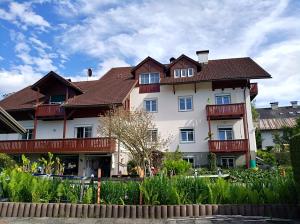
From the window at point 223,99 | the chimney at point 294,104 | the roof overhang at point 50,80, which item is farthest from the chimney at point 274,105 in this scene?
the roof overhang at point 50,80

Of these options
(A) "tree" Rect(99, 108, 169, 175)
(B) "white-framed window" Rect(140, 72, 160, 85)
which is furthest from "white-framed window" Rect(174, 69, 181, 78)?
(A) "tree" Rect(99, 108, 169, 175)

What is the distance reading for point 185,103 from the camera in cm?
2709

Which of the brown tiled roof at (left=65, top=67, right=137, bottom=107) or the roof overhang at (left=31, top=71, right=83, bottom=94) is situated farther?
the roof overhang at (left=31, top=71, right=83, bottom=94)

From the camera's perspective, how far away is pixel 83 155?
24.2m

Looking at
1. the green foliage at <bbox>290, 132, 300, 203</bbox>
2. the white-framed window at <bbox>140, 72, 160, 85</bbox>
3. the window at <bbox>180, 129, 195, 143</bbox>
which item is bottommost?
the green foliage at <bbox>290, 132, 300, 203</bbox>

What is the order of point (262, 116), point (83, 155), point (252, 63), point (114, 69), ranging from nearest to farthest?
point (83, 155)
point (252, 63)
point (114, 69)
point (262, 116)

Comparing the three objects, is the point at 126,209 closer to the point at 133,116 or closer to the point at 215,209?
the point at 215,209

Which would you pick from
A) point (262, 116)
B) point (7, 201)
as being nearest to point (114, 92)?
point (7, 201)

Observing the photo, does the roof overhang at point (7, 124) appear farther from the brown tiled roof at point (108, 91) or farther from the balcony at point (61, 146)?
the brown tiled roof at point (108, 91)

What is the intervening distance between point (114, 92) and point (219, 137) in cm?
1015

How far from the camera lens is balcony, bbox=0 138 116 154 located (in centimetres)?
2223

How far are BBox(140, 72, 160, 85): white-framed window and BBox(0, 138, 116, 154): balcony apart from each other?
8.39m

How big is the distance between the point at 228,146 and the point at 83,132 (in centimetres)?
1258

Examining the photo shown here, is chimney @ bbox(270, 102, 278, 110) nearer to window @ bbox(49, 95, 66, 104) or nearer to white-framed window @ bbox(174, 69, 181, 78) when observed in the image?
white-framed window @ bbox(174, 69, 181, 78)
